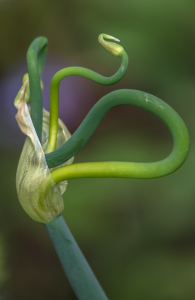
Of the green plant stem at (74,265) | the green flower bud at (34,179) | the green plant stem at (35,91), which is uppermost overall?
the green plant stem at (35,91)

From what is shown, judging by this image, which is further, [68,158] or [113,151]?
[113,151]

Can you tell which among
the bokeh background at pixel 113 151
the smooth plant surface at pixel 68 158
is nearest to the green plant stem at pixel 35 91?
the smooth plant surface at pixel 68 158

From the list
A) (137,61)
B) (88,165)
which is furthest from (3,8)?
(88,165)

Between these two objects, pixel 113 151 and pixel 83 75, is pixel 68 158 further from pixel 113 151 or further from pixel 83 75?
pixel 113 151

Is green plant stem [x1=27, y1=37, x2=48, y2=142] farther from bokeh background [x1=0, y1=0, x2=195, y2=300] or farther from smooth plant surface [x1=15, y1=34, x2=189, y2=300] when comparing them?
bokeh background [x1=0, y1=0, x2=195, y2=300]

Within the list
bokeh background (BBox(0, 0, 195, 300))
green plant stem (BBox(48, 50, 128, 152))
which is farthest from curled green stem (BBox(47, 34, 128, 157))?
bokeh background (BBox(0, 0, 195, 300))

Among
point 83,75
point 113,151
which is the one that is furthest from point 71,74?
point 113,151

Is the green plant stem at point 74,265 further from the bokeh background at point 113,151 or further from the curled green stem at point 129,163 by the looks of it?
the bokeh background at point 113,151
